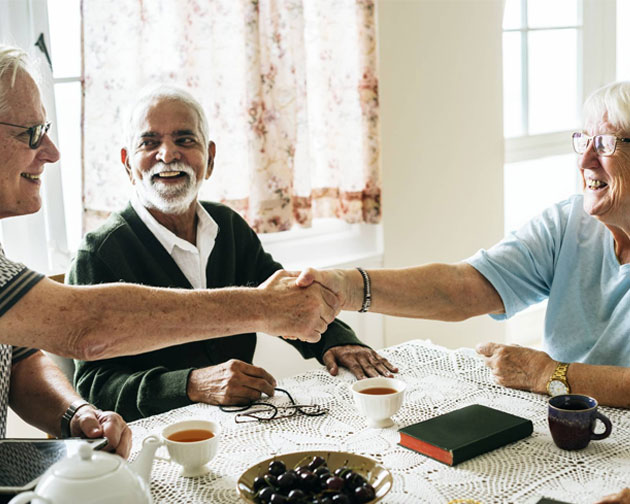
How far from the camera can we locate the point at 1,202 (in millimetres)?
1698

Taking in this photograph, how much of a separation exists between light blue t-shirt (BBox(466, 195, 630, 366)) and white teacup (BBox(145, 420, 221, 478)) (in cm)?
96

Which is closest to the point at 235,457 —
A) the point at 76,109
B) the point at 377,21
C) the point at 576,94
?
the point at 76,109

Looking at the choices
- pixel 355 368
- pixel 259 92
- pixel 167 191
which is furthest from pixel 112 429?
pixel 259 92

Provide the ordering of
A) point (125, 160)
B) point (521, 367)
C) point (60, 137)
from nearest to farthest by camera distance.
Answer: point (521, 367) → point (125, 160) → point (60, 137)

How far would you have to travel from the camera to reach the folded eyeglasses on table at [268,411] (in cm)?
162

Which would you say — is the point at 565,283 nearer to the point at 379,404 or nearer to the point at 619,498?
the point at 379,404

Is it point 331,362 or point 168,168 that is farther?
point 168,168

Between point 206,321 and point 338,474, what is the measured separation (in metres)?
0.47

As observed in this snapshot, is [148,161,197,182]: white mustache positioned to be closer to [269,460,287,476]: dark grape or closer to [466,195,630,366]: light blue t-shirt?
[466,195,630,366]: light blue t-shirt

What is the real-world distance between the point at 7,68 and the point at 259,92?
4.55 ft

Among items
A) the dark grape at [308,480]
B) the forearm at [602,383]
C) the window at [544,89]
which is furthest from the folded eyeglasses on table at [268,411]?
the window at [544,89]

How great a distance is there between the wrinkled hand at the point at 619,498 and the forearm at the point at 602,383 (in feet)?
1.52

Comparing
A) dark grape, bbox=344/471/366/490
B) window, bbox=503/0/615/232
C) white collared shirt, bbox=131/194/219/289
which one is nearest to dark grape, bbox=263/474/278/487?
dark grape, bbox=344/471/366/490

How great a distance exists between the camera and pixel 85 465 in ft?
3.38
